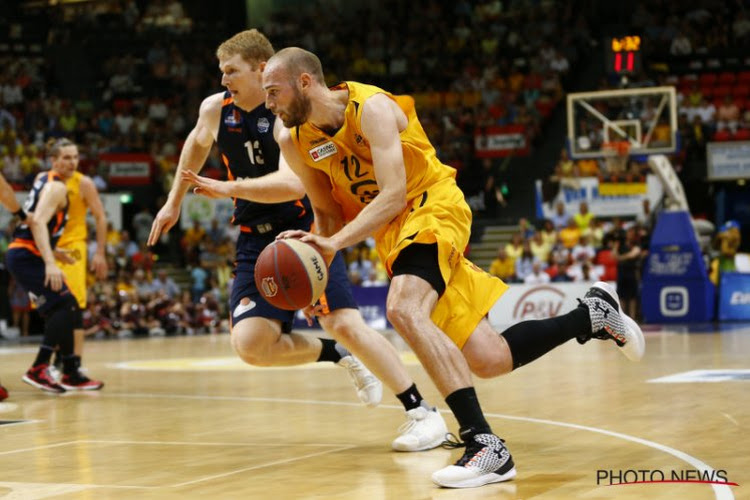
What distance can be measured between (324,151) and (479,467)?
5.16ft

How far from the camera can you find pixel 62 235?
9.55 metres

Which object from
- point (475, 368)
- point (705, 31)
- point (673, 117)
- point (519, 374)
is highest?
point (705, 31)

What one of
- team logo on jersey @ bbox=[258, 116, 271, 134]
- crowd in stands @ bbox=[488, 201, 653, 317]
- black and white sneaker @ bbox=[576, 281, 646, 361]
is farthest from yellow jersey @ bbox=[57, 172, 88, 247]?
crowd in stands @ bbox=[488, 201, 653, 317]

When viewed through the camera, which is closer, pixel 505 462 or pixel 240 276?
pixel 505 462

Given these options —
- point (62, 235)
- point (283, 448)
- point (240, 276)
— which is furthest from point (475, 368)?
point (62, 235)

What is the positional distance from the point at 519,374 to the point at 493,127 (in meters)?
15.5

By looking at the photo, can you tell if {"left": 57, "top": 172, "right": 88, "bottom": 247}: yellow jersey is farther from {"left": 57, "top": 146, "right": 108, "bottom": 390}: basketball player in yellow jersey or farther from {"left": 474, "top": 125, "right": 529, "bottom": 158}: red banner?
{"left": 474, "top": 125, "right": 529, "bottom": 158}: red banner

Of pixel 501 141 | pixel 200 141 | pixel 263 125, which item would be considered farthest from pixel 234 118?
pixel 501 141

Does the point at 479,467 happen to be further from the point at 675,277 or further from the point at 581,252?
the point at 581,252

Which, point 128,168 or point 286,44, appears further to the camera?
point 286,44

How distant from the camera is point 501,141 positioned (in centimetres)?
2462

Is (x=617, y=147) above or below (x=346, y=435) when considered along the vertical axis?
above

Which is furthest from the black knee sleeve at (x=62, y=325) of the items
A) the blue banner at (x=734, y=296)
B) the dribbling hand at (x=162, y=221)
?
the blue banner at (x=734, y=296)

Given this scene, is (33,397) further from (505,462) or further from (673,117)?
(673,117)
